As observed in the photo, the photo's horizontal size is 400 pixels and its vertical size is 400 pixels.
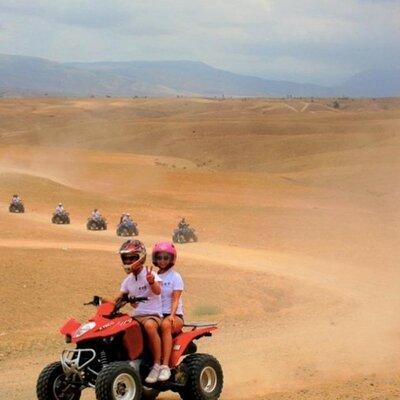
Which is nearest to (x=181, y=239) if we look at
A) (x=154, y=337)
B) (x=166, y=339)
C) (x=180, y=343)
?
(x=180, y=343)

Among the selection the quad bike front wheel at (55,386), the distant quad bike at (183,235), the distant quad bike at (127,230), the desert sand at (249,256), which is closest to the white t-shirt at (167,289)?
the quad bike front wheel at (55,386)

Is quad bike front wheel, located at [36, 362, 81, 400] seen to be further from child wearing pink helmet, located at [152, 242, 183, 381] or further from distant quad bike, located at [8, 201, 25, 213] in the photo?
distant quad bike, located at [8, 201, 25, 213]

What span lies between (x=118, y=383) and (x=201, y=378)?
1.33m

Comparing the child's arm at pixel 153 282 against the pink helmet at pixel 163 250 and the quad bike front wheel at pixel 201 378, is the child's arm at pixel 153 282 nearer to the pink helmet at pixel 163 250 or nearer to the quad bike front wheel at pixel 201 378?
the pink helmet at pixel 163 250

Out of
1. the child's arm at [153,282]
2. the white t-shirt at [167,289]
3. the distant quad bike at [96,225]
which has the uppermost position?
the child's arm at [153,282]

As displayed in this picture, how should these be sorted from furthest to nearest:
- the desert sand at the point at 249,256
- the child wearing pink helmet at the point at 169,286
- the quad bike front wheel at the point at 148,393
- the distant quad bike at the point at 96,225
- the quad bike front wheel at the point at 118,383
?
Result: the distant quad bike at the point at 96,225 → the desert sand at the point at 249,256 → the child wearing pink helmet at the point at 169,286 → the quad bike front wheel at the point at 148,393 → the quad bike front wheel at the point at 118,383

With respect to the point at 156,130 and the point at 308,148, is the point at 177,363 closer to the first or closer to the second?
the point at 308,148

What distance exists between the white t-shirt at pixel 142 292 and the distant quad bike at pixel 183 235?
830 inches

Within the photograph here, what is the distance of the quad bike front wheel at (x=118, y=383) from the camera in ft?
28.3

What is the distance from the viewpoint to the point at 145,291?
9.45 metres

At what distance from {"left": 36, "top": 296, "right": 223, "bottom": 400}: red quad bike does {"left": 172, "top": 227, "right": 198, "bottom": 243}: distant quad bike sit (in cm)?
2091

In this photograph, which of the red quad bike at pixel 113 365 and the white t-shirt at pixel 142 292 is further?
the white t-shirt at pixel 142 292

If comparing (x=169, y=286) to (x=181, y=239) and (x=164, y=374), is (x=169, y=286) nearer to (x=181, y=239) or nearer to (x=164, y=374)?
(x=164, y=374)

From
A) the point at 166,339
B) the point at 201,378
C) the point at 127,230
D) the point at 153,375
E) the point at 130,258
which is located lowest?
the point at 127,230
